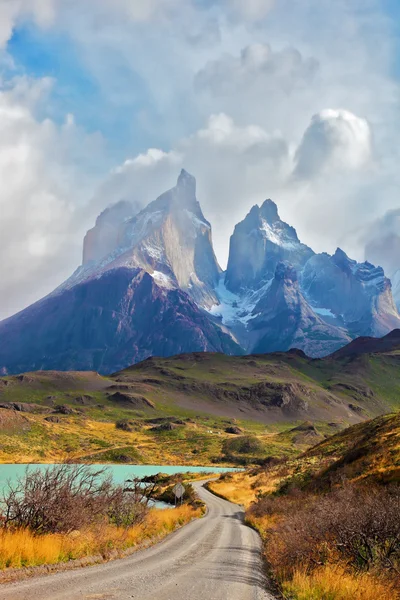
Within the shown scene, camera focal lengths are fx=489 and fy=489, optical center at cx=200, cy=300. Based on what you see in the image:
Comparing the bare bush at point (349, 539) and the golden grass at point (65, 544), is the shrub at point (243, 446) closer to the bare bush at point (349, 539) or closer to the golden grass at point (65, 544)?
the golden grass at point (65, 544)

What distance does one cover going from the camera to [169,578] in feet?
61.7

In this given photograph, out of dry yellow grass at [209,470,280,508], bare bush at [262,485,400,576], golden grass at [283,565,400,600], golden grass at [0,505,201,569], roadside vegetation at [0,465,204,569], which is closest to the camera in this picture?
golden grass at [283,565,400,600]

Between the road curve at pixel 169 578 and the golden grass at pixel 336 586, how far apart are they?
1228 millimetres

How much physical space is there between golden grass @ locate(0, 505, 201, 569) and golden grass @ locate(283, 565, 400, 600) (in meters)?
8.94

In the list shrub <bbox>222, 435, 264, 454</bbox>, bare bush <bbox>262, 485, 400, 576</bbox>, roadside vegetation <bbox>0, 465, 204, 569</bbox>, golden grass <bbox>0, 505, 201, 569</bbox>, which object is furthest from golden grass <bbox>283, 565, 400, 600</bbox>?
shrub <bbox>222, 435, 264, 454</bbox>

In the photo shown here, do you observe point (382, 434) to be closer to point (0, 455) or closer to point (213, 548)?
point (213, 548)

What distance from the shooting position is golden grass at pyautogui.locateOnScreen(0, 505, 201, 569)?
694 inches

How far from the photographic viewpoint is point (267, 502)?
49.8m

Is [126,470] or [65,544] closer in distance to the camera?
[65,544]

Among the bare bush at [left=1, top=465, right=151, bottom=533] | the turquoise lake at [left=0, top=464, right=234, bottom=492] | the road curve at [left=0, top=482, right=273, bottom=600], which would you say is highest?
the bare bush at [left=1, top=465, right=151, bottom=533]

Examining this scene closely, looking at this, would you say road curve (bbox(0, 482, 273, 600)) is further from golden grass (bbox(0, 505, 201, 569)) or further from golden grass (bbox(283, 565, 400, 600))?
golden grass (bbox(283, 565, 400, 600))

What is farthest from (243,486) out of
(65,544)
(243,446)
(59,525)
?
(243,446)

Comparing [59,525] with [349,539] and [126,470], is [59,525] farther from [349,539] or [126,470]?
[126,470]

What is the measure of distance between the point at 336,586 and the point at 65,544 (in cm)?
1160
